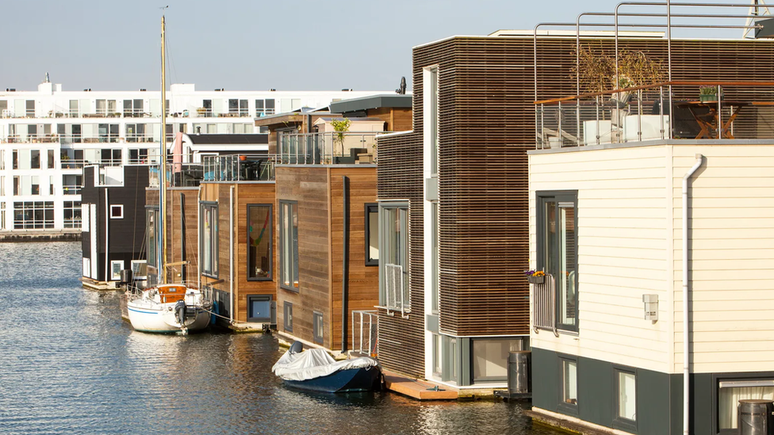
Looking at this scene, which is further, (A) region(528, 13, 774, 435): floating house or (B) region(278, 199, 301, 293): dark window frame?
(B) region(278, 199, 301, 293): dark window frame

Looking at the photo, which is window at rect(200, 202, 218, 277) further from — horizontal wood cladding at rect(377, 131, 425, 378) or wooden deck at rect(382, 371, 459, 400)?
wooden deck at rect(382, 371, 459, 400)

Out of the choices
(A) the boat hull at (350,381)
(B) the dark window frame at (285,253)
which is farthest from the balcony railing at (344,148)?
(A) the boat hull at (350,381)

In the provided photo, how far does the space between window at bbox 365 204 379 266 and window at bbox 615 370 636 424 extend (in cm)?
1191

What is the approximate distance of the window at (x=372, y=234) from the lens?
1160 inches

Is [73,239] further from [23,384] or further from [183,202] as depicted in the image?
[23,384]

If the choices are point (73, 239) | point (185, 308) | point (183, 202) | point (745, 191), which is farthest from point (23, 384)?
point (73, 239)

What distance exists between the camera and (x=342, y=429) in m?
22.2

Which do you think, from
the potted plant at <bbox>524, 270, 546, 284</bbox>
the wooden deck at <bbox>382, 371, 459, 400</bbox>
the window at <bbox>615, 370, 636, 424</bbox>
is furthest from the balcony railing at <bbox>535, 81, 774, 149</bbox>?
the wooden deck at <bbox>382, 371, 459, 400</bbox>

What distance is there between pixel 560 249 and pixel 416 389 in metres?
5.48

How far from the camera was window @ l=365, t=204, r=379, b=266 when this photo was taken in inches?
1160

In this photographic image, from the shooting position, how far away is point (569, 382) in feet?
66.1

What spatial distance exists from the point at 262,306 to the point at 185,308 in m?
2.72

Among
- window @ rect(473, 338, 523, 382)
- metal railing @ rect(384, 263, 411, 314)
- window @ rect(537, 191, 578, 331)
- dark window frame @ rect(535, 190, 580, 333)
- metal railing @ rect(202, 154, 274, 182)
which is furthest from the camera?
metal railing @ rect(202, 154, 274, 182)

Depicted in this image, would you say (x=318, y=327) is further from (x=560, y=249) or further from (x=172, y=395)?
(x=560, y=249)
